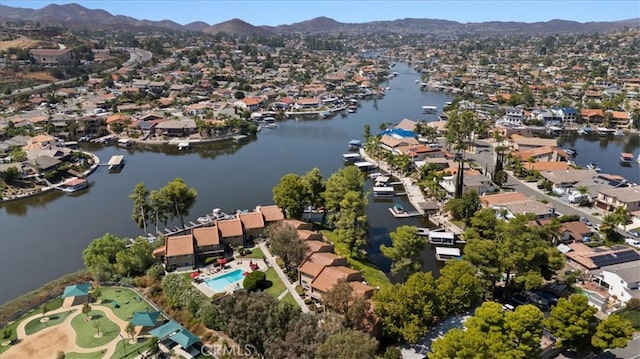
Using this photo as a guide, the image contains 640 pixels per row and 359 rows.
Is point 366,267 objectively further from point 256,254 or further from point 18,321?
point 18,321

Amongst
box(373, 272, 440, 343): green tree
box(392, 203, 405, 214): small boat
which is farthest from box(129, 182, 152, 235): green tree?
box(392, 203, 405, 214): small boat

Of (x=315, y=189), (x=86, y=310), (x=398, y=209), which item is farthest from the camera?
(x=398, y=209)

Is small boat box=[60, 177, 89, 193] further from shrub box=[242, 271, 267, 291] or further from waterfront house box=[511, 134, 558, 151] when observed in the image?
waterfront house box=[511, 134, 558, 151]

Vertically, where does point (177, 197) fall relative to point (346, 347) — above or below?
above

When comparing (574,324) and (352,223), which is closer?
(574,324)

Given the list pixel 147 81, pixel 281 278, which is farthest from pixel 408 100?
pixel 281 278

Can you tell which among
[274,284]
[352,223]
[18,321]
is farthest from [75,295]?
[352,223]

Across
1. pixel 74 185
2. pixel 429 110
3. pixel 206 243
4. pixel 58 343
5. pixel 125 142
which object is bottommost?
pixel 58 343
